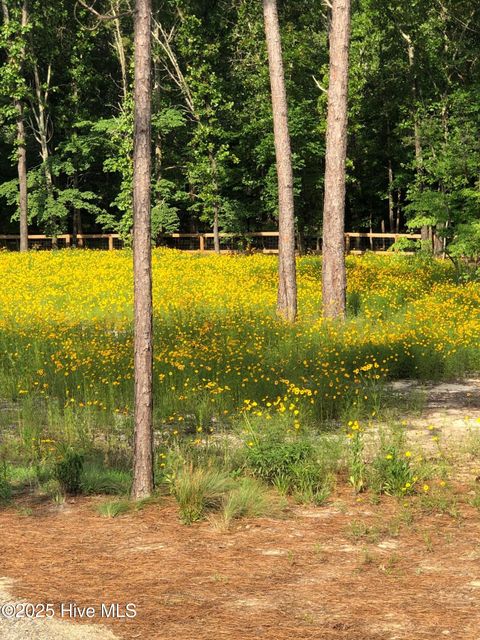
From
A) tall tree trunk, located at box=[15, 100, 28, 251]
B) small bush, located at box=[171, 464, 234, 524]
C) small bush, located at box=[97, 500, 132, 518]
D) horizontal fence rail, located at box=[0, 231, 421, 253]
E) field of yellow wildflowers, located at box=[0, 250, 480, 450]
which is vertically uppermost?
tall tree trunk, located at box=[15, 100, 28, 251]

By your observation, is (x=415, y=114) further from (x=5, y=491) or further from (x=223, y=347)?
(x=5, y=491)

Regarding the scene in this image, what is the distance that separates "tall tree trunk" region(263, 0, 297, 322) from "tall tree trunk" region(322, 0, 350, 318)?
2.38 ft

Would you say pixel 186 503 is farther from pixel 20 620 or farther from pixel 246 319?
pixel 246 319

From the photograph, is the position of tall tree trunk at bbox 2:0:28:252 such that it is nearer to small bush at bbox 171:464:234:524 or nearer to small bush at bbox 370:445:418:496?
small bush at bbox 171:464:234:524

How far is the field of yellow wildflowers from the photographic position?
458 inches

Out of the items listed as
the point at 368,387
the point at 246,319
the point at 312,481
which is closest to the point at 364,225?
the point at 246,319

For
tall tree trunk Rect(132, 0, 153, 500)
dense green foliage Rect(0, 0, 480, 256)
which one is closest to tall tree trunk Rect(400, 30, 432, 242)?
dense green foliage Rect(0, 0, 480, 256)

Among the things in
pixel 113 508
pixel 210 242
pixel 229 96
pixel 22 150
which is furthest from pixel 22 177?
pixel 113 508

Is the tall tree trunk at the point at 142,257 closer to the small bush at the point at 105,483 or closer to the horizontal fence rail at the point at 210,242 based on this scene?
the small bush at the point at 105,483

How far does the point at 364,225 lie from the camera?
53094 mm

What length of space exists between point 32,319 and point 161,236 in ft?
83.9

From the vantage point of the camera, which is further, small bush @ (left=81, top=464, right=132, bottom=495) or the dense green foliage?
the dense green foliage

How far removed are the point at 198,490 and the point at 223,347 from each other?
6721 millimetres

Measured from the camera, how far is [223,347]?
14.5m
